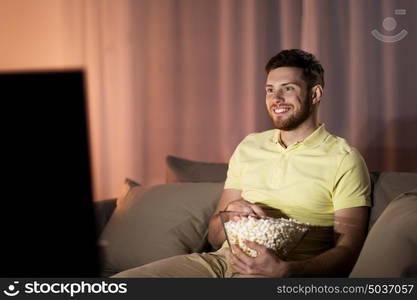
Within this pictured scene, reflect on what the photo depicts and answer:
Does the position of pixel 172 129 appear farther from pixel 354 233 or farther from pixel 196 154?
pixel 354 233

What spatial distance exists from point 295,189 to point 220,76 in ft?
3.21

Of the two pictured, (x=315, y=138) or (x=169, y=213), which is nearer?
(x=315, y=138)

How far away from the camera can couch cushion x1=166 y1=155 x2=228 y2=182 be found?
5.78 ft

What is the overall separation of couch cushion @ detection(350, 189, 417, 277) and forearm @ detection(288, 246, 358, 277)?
12 cm

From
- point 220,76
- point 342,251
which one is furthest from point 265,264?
point 220,76

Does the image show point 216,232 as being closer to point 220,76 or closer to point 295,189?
point 295,189

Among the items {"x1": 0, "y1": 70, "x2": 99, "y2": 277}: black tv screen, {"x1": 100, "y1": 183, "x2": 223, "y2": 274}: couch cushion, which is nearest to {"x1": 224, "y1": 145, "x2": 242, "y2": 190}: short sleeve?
{"x1": 100, "y1": 183, "x2": 223, "y2": 274}: couch cushion

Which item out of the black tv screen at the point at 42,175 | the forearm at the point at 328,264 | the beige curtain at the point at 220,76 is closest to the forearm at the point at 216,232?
the forearm at the point at 328,264

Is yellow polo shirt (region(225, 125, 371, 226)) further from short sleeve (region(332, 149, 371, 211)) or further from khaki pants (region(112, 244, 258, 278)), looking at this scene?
khaki pants (region(112, 244, 258, 278))

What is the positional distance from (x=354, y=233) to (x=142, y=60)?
57.4 inches

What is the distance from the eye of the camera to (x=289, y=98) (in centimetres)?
144

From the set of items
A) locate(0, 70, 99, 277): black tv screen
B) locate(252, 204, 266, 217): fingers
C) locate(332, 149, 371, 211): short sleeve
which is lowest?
locate(252, 204, 266, 217): fingers

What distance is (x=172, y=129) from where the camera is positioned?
2.36 metres

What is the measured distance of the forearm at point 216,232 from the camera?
145 cm
